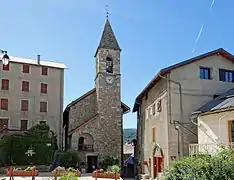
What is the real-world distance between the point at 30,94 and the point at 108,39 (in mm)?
11849

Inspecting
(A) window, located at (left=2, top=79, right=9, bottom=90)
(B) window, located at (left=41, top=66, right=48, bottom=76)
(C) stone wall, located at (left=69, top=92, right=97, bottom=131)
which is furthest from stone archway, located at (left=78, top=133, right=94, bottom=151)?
(A) window, located at (left=2, top=79, right=9, bottom=90)

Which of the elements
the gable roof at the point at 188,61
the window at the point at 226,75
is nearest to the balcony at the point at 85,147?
the gable roof at the point at 188,61

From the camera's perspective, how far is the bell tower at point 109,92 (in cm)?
3450

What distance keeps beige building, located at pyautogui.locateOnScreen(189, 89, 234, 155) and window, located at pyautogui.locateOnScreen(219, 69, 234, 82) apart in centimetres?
437

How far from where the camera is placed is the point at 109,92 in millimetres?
35875

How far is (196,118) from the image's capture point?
72.2ft

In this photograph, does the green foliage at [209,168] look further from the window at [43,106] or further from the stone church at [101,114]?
the window at [43,106]

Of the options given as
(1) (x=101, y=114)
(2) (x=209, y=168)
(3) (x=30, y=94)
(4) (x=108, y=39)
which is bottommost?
(2) (x=209, y=168)

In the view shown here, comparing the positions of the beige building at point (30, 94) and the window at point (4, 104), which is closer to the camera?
the window at point (4, 104)

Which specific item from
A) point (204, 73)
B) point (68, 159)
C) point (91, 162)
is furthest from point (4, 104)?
point (204, 73)

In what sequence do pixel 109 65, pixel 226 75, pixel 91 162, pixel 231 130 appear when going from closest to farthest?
pixel 231 130
pixel 226 75
pixel 91 162
pixel 109 65

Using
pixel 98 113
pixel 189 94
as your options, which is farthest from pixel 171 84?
pixel 98 113

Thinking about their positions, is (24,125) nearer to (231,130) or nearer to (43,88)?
(43,88)

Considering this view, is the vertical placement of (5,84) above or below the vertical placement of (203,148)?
above
